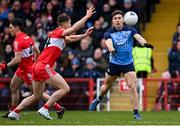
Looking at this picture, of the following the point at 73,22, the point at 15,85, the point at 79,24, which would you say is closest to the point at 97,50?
the point at 73,22

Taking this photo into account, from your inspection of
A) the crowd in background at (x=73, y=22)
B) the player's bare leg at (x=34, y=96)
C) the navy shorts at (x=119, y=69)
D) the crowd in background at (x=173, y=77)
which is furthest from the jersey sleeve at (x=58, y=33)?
the crowd in background at (x=73, y=22)

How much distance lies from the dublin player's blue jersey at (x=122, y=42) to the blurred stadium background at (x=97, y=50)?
540 cm

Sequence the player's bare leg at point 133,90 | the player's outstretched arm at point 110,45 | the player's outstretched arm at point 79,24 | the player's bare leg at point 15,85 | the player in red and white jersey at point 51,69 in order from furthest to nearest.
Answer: the player's bare leg at point 15,85
the player's bare leg at point 133,90
the player's outstretched arm at point 110,45
the player in red and white jersey at point 51,69
the player's outstretched arm at point 79,24

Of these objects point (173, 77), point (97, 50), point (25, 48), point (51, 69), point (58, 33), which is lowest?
point (173, 77)

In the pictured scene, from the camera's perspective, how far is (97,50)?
25.5m

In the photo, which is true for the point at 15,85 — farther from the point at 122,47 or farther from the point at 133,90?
the point at 133,90

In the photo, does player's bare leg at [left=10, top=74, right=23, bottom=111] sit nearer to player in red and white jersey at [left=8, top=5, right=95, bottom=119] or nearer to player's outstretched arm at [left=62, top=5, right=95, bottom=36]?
player in red and white jersey at [left=8, top=5, right=95, bottom=119]

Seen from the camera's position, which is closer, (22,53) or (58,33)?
(58,33)

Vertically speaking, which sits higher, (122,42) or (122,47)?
(122,42)

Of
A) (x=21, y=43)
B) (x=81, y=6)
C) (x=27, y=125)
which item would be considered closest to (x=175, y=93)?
(x=81, y=6)

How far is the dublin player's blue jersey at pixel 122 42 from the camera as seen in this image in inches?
745

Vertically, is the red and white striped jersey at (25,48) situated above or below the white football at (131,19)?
below

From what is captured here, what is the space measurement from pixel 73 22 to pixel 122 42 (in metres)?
8.66

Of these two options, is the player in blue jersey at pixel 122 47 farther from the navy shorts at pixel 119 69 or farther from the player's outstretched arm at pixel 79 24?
the player's outstretched arm at pixel 79 24
